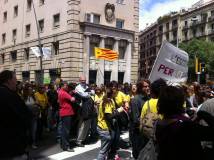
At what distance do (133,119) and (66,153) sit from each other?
10.4 feet

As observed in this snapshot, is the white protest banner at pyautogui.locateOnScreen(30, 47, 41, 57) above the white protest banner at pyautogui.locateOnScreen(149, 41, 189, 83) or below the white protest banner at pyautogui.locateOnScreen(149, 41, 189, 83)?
above

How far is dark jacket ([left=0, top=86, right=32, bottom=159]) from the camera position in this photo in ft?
14.3

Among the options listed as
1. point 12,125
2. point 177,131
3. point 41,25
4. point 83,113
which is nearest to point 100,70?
point 41,25

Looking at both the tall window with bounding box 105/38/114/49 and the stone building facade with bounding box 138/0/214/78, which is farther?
the stone building facade with bounding box 138/0/214/78

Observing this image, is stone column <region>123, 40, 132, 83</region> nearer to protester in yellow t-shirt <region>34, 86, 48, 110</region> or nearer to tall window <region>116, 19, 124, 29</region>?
tall window <region>116, 19, 124, 29</region>

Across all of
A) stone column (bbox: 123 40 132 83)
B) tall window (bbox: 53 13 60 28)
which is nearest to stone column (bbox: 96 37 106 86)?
stone column (bbox: 123 40 132 83)

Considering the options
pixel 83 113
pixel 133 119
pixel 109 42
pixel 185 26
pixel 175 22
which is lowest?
pixel 83 113

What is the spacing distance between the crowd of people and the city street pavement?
0.25 meters

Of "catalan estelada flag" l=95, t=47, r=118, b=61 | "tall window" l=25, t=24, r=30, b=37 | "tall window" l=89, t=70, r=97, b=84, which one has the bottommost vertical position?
"tall window" l=89, t=70, r=97, b=84

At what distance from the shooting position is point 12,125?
4.40 meters

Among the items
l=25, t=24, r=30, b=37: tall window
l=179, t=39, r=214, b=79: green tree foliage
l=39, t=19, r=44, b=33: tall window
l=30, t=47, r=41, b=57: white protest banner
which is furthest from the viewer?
l=179, t=39, r=214, b=79: green tree foliage

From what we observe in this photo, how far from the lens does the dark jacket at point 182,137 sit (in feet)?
10.3

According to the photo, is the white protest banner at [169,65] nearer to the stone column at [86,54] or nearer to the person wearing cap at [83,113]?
the person wearing cap at [83,113]

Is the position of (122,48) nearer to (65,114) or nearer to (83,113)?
(83,113)
